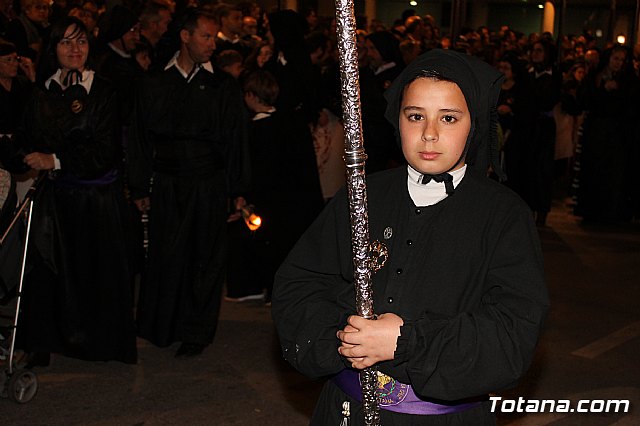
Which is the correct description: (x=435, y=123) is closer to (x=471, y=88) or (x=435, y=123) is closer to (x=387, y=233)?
(x=471, y=88)

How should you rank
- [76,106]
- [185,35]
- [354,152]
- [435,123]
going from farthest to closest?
[185,35] → [76,106] → [435,123] → [354,152]

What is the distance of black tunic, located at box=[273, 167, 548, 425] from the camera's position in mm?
2465

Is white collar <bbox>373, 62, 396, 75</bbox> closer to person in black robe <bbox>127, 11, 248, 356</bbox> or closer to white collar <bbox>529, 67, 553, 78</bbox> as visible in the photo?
white collar <bbox>529, 67, 553, 78</bbox>

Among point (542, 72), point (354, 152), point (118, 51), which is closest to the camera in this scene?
point (354, 152)

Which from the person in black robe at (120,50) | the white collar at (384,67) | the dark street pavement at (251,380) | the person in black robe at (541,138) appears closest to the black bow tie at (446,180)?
the dark street pavement at (251,380)

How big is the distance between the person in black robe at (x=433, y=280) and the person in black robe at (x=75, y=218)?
3189 mm

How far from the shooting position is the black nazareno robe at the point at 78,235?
5.70 metres

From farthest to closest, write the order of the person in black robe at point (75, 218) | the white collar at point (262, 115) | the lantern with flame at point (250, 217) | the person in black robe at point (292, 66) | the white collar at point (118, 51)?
1. the white collar at point (118, 51)
2. the person in black robe at point (292, 66)
3. the white collar at point (262, 115)
4. the lantern with flame at point (250, 217)
5. the person in black robe at point (75, 218)

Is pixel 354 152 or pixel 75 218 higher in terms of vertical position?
pixel 354 152

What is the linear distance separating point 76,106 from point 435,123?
11.7ft

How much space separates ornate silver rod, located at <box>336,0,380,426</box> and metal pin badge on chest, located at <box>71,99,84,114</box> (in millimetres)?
3710

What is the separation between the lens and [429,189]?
9.03 ft

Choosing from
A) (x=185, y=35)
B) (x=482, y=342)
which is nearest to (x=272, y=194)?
(x=185, y=35)

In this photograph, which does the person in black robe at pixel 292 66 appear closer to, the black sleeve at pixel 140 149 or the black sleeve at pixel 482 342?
the black sleeve at pixel 140 149
